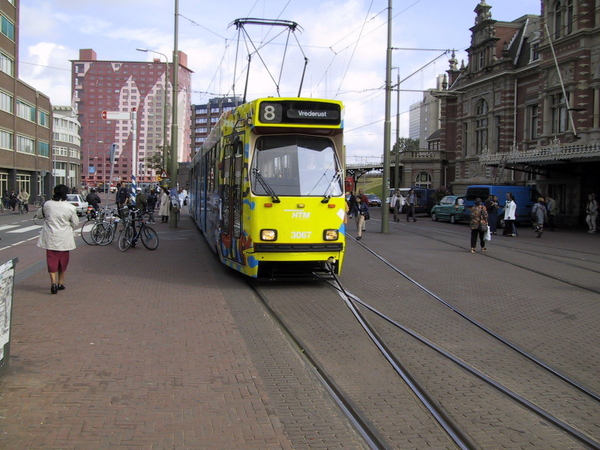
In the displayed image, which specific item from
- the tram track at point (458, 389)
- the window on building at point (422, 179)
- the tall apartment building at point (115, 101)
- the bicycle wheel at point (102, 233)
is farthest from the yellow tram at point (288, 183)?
the tall apartment building at point (115, 101)

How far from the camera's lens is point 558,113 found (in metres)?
36.3

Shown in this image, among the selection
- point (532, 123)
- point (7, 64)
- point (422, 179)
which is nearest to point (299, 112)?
point (532, 123)

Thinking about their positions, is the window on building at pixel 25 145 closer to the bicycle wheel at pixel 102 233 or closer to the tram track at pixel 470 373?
the bicycle wheel at pixel 102 233

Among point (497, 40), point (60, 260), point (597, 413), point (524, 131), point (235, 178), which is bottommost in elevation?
point (597, 413)

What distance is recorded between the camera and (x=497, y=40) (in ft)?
151

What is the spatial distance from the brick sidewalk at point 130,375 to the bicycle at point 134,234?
565 cm

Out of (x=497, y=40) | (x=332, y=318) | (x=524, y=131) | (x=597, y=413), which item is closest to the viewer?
(x=597, y=413)

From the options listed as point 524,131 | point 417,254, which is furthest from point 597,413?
point 524,131

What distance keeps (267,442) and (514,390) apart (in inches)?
101

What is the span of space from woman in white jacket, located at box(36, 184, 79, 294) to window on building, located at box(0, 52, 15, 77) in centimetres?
4569

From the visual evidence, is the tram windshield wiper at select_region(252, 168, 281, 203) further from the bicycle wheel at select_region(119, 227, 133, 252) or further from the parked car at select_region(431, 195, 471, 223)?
the parked car at select_region(431, 195, 471, 223)

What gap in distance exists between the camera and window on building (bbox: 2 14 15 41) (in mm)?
48963

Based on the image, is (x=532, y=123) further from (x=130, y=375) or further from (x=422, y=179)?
(x=130, y=375)

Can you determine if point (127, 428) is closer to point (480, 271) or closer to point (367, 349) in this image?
point (367, 349)
